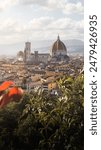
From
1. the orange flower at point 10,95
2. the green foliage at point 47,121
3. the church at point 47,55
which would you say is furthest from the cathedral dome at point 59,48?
the orange flower at point 10,95

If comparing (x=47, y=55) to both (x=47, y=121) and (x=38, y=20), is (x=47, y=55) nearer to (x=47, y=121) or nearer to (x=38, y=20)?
(x=38, y=20)

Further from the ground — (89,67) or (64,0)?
(64,0)

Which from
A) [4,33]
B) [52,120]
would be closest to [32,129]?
[52,120]

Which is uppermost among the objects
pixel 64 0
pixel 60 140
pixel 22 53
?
pixel 64 0

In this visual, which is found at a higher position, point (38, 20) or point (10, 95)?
point (38, 20)

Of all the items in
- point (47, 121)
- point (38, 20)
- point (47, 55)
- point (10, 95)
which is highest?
point (38, 20)

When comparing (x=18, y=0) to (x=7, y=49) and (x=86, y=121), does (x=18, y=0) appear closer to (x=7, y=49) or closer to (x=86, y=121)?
(x=7, y=49)

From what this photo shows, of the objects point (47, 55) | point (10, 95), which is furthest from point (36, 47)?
point (10, 95)

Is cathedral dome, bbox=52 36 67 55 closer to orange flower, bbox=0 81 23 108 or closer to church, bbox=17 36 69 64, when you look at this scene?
church, bbox=17 36 69 64
